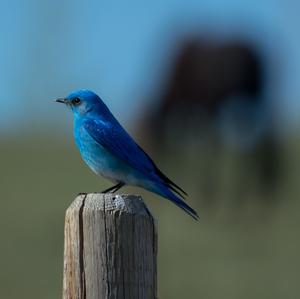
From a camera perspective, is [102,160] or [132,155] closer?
[132,155]

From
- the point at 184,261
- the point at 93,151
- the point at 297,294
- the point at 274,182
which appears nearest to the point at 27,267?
the point at 184,261

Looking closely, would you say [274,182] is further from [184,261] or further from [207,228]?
[184,261]

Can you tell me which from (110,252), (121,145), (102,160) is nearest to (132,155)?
(121,145)

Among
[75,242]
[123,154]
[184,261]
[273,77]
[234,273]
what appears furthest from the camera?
[273,77]


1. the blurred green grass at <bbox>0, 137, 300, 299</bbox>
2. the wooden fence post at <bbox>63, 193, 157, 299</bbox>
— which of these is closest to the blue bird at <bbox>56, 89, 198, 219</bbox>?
the wooden fence post at <bbox>63, 193, 157, 299</bbox>

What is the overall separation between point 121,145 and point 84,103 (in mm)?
294

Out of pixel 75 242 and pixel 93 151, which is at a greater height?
pixel 93 151

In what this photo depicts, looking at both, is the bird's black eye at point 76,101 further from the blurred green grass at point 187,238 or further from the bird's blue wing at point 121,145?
the blurred green grass at point 187,238

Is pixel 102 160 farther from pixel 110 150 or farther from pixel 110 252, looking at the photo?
pixel 110 252

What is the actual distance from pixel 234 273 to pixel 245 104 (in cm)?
601

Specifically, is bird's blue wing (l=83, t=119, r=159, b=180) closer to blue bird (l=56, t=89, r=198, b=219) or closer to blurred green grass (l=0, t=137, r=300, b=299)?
blue bird (l=56, t=89, r=198, b=219)

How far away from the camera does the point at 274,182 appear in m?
17.5

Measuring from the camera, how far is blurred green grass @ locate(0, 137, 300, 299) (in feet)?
37.9

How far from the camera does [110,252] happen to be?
3768mm
